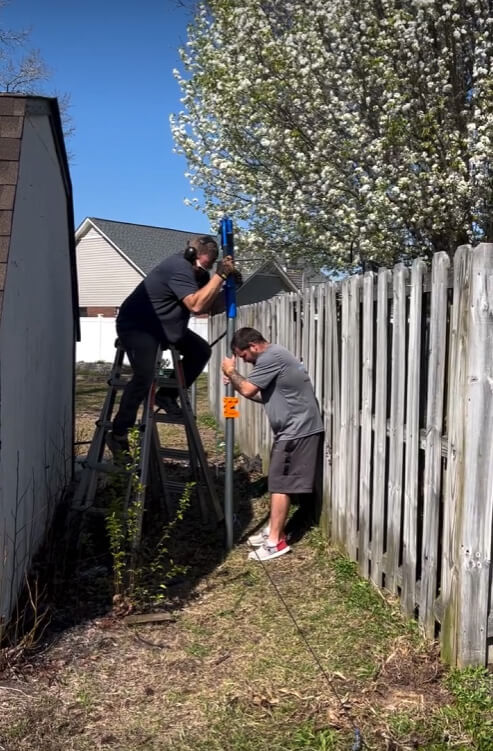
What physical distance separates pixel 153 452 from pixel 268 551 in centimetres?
147

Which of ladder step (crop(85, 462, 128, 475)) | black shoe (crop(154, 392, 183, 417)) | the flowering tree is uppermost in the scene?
the flowering tree

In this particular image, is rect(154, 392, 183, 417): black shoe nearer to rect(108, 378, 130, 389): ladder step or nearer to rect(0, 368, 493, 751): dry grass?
rect(108, 378, 130, 389): ladder step

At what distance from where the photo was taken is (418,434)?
371cm

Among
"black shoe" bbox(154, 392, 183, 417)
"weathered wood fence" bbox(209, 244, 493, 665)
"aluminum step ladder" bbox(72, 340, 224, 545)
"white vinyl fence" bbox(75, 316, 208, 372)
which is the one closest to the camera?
"weathered wood fence" bbox(209, 244, 493, 665)

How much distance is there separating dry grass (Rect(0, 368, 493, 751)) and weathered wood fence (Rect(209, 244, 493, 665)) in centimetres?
28

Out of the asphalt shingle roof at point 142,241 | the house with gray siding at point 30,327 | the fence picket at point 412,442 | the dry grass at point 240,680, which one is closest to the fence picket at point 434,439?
the fence picket at point 412,442

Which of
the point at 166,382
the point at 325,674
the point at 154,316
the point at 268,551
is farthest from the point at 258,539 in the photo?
the point at 325,674

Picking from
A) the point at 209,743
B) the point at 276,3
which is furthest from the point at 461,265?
the point at 276,3

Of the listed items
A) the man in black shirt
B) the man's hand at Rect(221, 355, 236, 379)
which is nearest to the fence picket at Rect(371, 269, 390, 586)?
the man's hand at Rect(221, 355, 236, 379)

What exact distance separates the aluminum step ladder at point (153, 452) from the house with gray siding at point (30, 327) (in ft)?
1.05

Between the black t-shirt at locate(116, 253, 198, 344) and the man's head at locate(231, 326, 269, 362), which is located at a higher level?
the black t-shirt at locate(116, 253, 198, 344)

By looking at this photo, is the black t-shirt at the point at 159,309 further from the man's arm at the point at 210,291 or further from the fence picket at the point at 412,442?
the fence picket at the point at 412,442

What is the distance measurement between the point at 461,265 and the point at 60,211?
13.0 ft

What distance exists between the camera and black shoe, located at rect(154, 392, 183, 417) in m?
5.95
